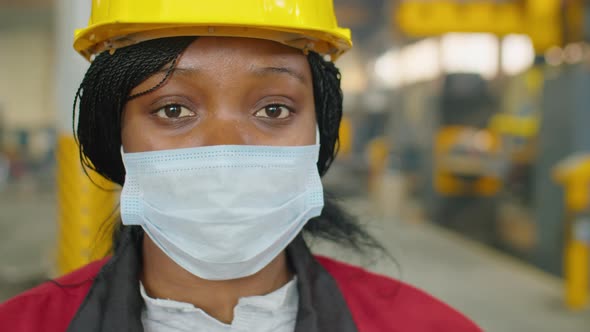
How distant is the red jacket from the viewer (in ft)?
3.25

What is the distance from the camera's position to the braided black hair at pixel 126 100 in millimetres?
968

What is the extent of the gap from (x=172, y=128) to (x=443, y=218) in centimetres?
725

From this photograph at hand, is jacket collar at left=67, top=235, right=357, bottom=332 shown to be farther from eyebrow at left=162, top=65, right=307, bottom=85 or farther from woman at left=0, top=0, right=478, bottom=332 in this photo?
eyebrow at left=162, top=65, right=307, bottom=85

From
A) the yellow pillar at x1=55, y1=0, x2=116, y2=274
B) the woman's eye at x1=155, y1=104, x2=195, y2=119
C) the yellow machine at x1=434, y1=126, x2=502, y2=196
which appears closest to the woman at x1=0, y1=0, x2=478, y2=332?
the woman's eye at x1=155, y1=104, x2=195, y2=119

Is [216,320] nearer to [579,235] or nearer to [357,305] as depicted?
[357,305]

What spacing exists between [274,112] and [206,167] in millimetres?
171

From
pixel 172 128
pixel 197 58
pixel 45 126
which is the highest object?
pixel 197 58

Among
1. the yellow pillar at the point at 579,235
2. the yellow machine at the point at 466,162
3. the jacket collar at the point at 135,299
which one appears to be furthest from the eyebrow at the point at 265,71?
the yellow machine at the point at 466,162

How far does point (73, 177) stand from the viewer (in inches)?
111

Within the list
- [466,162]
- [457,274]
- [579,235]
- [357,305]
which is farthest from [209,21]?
[466,162]

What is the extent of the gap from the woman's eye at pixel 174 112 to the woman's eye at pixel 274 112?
128 mm

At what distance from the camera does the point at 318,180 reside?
1.11 m

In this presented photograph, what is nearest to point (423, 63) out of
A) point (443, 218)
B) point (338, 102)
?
point (443, 218)

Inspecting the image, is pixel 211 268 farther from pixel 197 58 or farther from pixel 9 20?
pixel 9 20
